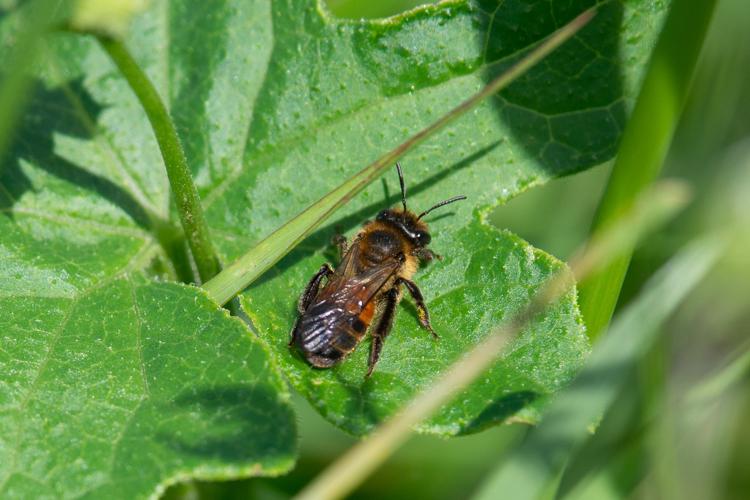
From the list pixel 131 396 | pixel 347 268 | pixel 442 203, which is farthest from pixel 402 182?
pixel 131 396

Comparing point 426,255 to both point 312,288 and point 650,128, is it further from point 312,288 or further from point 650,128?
point 650,128

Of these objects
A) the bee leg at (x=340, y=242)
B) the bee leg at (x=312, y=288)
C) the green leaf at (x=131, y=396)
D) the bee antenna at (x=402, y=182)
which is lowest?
the green leaf at (x=131, y=396)

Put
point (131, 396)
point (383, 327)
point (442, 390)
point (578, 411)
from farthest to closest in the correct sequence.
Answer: point (383, 327), point (131, 396), point (578, 411), point (442, 390)

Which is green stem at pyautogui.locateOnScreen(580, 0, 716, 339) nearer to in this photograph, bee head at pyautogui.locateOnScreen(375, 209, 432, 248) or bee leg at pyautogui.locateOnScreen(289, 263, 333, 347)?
bee head at pyautogui.locateOnScreen(375, 209, 432, 248)

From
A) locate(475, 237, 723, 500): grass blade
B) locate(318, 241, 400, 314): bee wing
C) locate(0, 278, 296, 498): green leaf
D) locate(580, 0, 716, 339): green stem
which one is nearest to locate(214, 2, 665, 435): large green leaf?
locate(318, 241, 400, 314): bee wing

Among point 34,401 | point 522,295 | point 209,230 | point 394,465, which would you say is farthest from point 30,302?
point 394,465

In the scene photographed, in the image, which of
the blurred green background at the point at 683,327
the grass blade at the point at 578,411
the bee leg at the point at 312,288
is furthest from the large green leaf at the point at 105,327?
the blurred green background at the point at 683,327

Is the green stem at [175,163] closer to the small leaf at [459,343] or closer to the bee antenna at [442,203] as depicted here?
the small leaf at [459,343]
